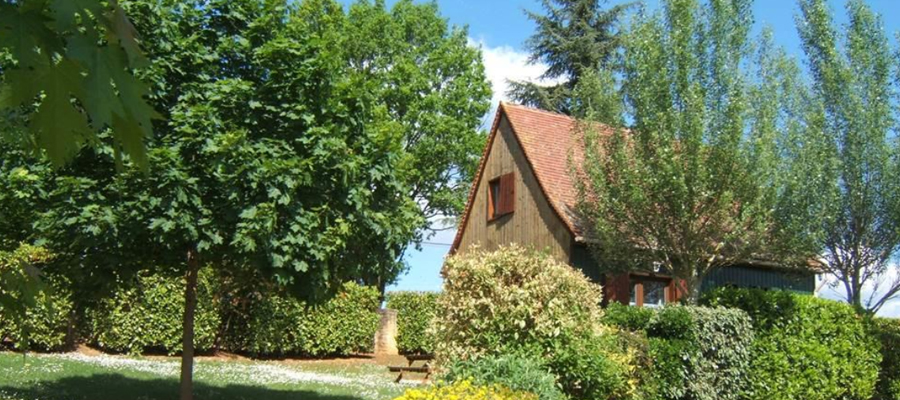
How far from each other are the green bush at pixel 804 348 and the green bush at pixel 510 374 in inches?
299

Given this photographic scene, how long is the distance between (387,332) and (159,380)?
1189cm

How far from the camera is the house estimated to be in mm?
21438

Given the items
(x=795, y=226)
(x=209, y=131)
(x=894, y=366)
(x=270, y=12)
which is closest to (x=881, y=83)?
(x=795, y=226)

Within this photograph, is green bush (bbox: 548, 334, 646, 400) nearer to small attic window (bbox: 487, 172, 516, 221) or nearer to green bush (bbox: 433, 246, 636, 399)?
green bush (bbox: 433, 246, 636, 399)

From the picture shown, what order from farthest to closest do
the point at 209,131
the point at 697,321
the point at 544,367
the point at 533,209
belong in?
the point at 533,209, the point at 697,321, the point at 544,367, the point at 209,131

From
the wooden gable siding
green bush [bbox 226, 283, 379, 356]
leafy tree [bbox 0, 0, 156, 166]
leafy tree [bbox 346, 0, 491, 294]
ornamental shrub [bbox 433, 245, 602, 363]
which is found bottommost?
green bush [bbox 226, 283, 379, 356]

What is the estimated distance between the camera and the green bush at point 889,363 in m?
19.9

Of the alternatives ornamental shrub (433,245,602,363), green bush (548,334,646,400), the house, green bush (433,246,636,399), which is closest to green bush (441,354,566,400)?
green bush (548,334,646,400)

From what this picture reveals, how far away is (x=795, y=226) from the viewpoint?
17969mm

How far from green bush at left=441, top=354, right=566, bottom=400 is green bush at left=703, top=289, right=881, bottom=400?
24.9ft

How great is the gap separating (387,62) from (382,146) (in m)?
28.6

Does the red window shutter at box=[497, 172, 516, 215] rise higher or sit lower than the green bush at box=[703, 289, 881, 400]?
higher

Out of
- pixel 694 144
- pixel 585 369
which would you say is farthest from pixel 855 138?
pixel 585 369

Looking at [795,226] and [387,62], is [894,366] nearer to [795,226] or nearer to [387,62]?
[795,226]
